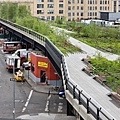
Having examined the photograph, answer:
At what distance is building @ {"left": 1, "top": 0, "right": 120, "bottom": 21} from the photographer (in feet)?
482

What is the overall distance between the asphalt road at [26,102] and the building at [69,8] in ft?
308

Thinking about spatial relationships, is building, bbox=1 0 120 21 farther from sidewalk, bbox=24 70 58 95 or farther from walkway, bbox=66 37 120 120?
walkway, bbox=66 37 120 120

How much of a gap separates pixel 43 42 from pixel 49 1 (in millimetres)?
89456

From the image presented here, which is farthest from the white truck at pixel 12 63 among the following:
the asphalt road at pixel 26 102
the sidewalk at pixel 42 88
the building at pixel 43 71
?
the asphalt road at pixel 26 102

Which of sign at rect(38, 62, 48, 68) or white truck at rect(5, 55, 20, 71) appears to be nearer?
sign at rect(38, 62, 48, 68)

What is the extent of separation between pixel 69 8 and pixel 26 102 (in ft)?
355

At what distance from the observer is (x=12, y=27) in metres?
A: 95.4

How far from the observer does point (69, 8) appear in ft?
493

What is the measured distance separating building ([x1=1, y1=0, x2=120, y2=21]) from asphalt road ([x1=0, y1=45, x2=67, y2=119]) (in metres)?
93.9

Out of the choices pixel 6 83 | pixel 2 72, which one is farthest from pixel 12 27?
pixel 6 83

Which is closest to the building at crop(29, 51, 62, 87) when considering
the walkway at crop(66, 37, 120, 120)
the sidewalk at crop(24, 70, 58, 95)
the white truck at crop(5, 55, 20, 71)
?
the sidewalk at crop(24, 70, 58, 95)

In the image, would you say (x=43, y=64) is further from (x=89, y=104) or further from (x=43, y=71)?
(x=89, y=104)

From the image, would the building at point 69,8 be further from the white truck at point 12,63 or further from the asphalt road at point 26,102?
the asphalt road at point 26,102

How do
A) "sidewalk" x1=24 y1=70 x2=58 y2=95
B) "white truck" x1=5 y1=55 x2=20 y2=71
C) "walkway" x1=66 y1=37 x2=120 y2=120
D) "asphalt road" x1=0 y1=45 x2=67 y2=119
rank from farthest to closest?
"white truck" x1=5 y1=55 x2=20 y2=71, "sidewalk" x1=24 y1=70 x2=58 y2=95, "asphalt road" x1=0 y1=45 x2=67 y2=119, "walkway" x1=66 y1=37 x2=120 y2=120
